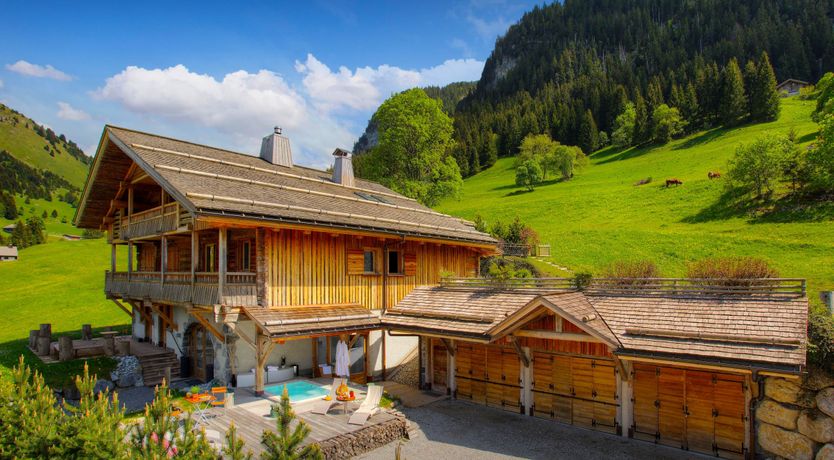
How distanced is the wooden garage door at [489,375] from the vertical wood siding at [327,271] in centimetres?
480

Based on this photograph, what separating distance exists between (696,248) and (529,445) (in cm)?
2805

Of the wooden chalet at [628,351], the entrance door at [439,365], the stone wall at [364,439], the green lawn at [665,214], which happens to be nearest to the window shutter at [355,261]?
the wooden chalet at [628,351]

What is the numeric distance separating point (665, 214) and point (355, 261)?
1423 inches

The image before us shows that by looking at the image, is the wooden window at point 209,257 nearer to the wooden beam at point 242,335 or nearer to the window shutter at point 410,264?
the wooden beam at point 242,335

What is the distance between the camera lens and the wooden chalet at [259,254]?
613 inches

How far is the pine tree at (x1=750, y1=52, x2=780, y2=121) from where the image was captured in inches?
2793

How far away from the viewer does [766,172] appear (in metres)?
39.7

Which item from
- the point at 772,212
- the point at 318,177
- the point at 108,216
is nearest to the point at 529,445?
the point at 318,177

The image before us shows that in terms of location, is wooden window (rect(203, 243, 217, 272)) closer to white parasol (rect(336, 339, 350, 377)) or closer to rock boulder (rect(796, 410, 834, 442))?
white parasol (rect(336, 339, 350, 377))

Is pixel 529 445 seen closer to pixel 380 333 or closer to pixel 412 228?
pixel 380 333

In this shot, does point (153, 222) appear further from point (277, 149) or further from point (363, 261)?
point (363, 261)

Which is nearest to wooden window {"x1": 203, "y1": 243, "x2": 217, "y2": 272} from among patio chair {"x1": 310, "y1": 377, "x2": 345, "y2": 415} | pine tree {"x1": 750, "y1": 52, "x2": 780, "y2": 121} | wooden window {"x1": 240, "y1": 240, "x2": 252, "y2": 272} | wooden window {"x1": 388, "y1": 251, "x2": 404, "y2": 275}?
wooden window {"x1": 240, "y1": 240, "x2": 252, "y2": 272}

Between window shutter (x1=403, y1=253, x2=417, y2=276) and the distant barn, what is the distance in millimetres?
100241

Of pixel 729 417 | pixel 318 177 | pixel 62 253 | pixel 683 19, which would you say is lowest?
pixel 729 417
